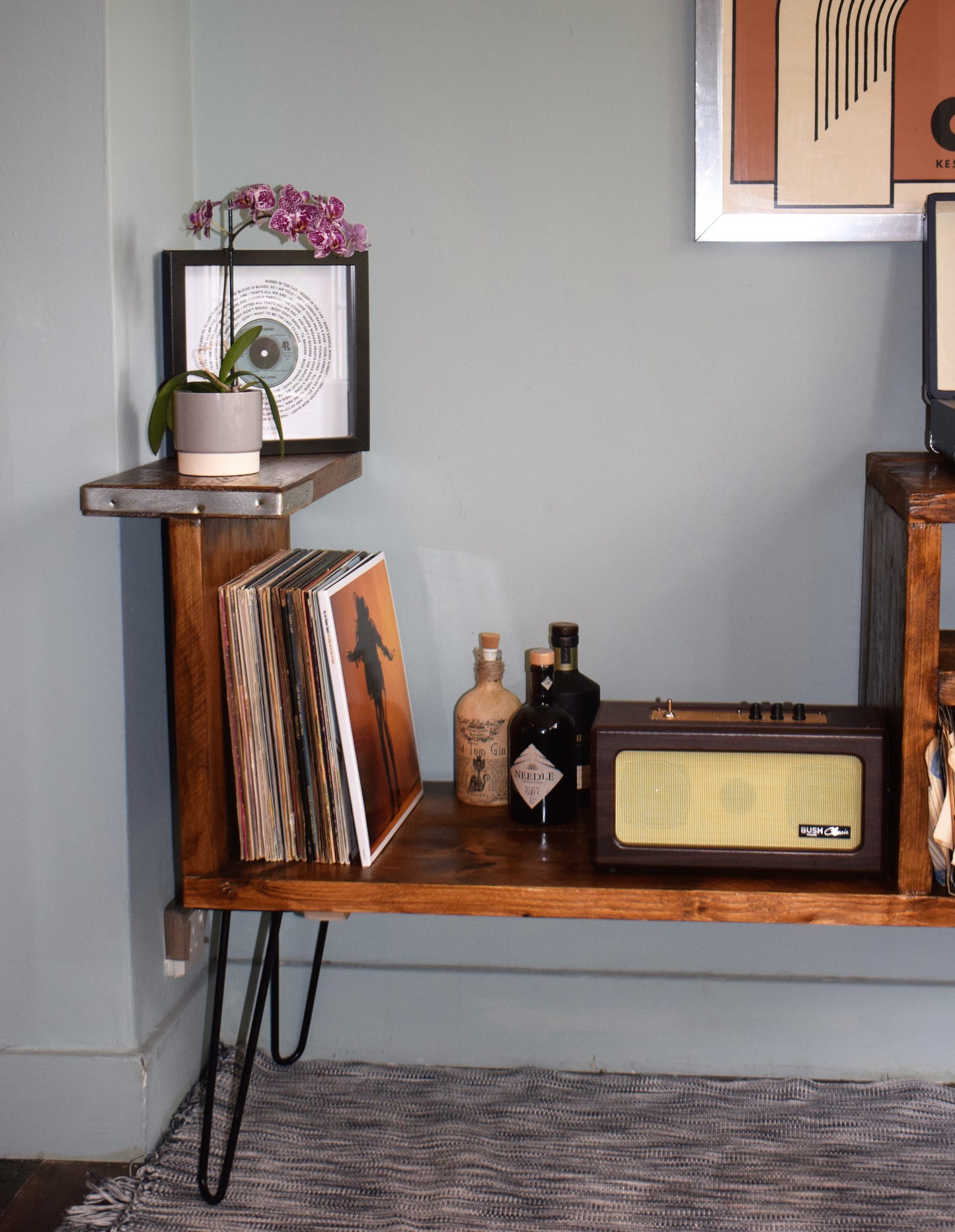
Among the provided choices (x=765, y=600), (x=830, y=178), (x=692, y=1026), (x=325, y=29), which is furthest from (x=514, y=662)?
(x=325, y=29)

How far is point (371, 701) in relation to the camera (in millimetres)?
1528

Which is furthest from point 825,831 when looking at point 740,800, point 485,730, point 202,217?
point 202,217

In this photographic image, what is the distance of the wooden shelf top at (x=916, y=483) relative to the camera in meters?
1.29

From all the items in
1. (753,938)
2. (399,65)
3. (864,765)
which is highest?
(399,65)

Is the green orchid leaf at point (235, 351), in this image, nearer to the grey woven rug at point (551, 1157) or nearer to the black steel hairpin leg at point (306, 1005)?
the black steel hairpin leg at point (306, 1005)

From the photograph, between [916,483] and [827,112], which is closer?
[916,483]

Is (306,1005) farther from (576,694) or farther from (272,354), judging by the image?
(272,354)

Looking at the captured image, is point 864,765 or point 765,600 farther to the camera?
point 765,600

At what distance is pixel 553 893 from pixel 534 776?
0.21m

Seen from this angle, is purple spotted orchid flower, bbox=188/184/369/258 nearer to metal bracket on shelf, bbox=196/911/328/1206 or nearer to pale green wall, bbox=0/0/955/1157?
pale green wall, bbox=0/0/955/1157

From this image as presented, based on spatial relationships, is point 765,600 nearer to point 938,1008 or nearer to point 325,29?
point 938,1008

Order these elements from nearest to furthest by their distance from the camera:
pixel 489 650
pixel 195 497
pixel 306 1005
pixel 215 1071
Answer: pixel 195 497 → pixel 215 1071 → pixel 489 650 → pixel 306 1005

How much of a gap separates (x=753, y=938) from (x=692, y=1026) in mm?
162

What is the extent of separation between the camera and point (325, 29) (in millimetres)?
1650
